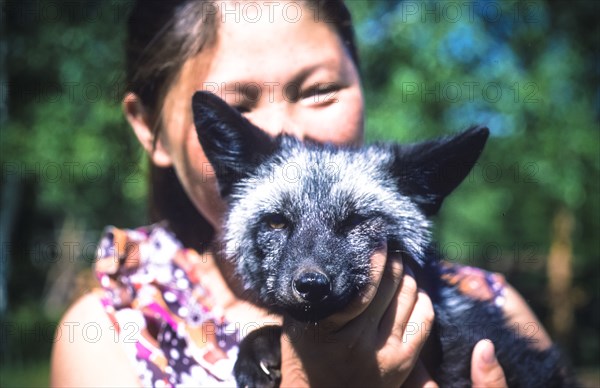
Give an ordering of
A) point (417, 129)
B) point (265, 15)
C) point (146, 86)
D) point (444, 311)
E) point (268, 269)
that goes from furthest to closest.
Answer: point (417, 129) < point (146, 86) < point (265, 15) < point (444, 311) < point (268, 269)

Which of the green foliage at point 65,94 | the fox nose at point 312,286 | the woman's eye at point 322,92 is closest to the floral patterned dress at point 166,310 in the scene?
the fox nose at point 312,286

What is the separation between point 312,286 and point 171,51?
136 centimetres

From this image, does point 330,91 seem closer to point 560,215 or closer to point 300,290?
point 300,290

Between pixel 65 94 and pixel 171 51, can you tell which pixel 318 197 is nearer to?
pixel 171 51

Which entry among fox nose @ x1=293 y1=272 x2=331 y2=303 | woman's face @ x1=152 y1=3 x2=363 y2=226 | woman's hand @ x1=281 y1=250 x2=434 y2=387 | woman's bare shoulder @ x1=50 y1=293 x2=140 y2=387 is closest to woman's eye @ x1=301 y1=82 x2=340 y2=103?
woman's face @ x1=152 y1=3 x2=363 y2=226

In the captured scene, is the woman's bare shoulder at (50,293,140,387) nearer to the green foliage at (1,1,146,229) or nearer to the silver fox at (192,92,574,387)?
the silver fox at (192,92,574,387)

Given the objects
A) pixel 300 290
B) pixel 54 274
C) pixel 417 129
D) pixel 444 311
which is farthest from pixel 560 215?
pixel 54 274

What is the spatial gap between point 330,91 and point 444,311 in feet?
3.26

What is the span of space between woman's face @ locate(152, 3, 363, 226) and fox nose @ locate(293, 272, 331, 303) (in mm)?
806

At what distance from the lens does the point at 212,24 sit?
2520mm

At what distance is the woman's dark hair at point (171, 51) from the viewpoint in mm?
2584

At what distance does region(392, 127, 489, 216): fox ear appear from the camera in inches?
84.6

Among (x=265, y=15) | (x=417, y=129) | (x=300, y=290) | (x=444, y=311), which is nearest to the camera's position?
(x=300, y=290)

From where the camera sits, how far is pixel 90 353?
2.41 metres
